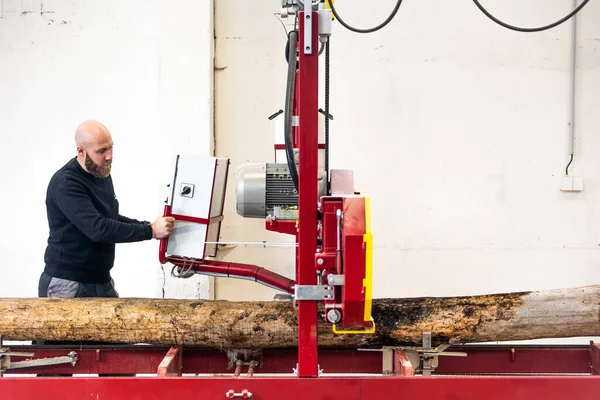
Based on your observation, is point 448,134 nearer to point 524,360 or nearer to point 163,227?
point 524,360

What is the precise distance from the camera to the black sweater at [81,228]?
2365 mm

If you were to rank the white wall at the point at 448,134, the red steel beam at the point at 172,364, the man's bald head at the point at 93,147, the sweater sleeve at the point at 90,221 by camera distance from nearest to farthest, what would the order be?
A: the red steel beam at the point at 172,364
the sweater sleeve at the point at 90,221
the man's bald head at the point at 93,147
the white wall at the point at 448,134

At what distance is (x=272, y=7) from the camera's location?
3.47 m

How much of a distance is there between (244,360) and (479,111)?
2361 millimetres

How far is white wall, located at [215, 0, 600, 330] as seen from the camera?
3424 millimetres

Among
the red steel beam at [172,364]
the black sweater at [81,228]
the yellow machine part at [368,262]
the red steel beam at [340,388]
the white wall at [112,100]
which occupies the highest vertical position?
the white wall at [112,100]

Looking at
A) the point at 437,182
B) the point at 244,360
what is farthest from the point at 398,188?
the point at 244,360

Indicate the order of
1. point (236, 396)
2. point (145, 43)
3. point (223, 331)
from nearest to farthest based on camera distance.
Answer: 1. point (236, 396)
2. point (223, 331)
3. point (145, 43)

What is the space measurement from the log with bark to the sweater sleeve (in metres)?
Result: 0.32

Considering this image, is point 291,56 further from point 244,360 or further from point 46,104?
point 46,104

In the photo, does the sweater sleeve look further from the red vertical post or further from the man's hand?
the red vertical post

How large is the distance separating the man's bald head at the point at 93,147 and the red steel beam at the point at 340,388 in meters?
1.11

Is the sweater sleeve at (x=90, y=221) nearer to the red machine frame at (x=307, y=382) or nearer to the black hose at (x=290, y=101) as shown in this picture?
the red machine frame at (x=307, y=382)

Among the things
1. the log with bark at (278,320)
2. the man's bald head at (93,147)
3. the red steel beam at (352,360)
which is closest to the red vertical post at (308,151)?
the log with bark at (278,320)
